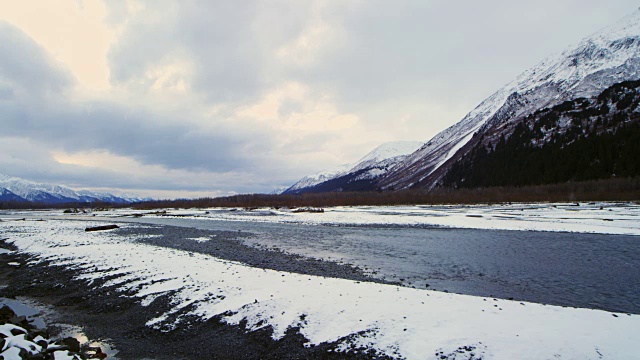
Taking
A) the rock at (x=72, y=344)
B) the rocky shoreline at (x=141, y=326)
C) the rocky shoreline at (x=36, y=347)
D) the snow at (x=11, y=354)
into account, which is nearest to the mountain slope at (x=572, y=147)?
the rocky shoreline at (x=141, y=326)

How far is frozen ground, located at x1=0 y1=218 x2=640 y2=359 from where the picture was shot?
28.8 feet

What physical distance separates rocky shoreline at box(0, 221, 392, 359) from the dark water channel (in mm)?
3977

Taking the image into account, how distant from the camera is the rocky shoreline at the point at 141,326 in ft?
32.0

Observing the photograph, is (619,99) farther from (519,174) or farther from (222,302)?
(222,302)

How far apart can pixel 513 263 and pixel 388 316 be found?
14.7 meters

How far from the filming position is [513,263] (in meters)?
21.6

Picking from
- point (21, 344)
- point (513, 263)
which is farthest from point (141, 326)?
point (513, 263)

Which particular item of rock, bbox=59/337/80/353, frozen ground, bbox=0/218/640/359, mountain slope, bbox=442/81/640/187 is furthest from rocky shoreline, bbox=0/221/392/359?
mountain slope, bbox=442/81/640/187

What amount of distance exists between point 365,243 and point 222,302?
21059 mm

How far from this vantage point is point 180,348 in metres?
10.2

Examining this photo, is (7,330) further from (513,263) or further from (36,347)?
(513,263)

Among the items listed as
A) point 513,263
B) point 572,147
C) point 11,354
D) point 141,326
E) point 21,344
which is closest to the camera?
point 11,354

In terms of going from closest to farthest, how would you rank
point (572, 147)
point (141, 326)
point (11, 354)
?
point (11, 354)
point (141, 326)
point (572, 147)

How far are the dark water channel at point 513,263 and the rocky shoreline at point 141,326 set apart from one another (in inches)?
157
